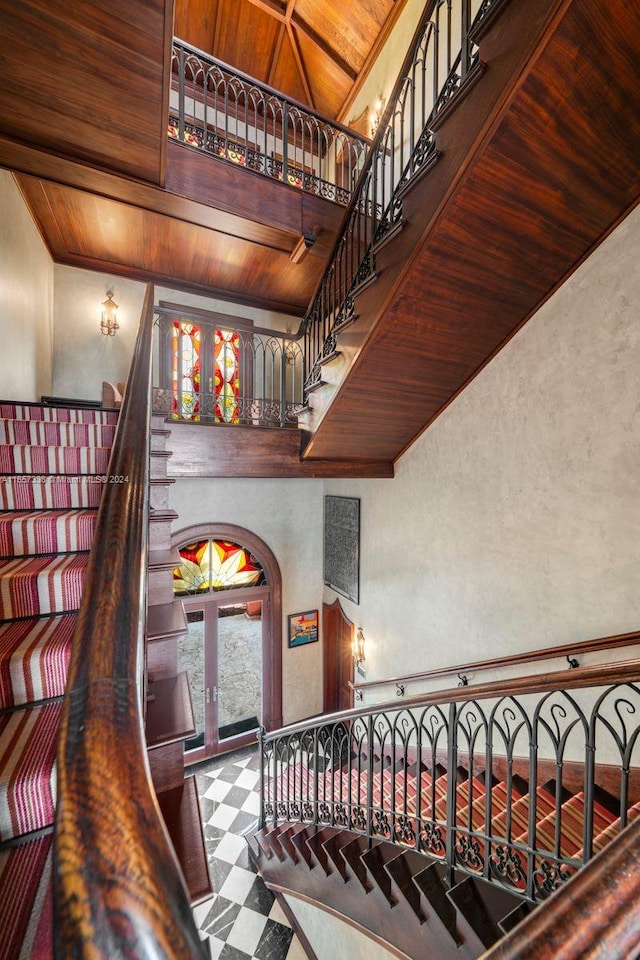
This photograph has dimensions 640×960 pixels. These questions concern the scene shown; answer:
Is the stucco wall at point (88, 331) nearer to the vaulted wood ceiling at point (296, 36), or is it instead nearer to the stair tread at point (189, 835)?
the vaulted wood ceiling at point (296, 36)

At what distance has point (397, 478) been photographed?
399cm

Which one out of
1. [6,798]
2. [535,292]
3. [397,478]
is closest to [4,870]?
[6,798]

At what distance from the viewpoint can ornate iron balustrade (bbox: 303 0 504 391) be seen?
189 cm

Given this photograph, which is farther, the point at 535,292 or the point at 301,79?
the point at 301,79

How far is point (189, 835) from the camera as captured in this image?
1.18m

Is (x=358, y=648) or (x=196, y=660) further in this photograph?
(x=196, y=660)

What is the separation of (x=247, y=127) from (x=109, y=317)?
2.36 metres

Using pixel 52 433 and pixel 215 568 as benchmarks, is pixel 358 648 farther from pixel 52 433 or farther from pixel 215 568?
pixel 52 433

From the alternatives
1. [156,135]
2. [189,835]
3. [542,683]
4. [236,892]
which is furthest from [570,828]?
[156,135]

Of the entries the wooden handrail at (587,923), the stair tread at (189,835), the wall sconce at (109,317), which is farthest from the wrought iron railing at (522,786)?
the wall sconce at (109,317)

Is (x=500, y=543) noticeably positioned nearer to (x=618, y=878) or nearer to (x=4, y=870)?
(x=618, y=878)

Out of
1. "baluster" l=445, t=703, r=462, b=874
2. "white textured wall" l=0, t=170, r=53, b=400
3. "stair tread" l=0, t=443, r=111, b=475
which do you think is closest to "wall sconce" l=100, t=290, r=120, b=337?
Result: "white textured wall" l=0, t=170, r=53, b=400

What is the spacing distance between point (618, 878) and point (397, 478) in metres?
3.63

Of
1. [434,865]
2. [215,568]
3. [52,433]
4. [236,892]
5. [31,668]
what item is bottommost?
[236,892]
